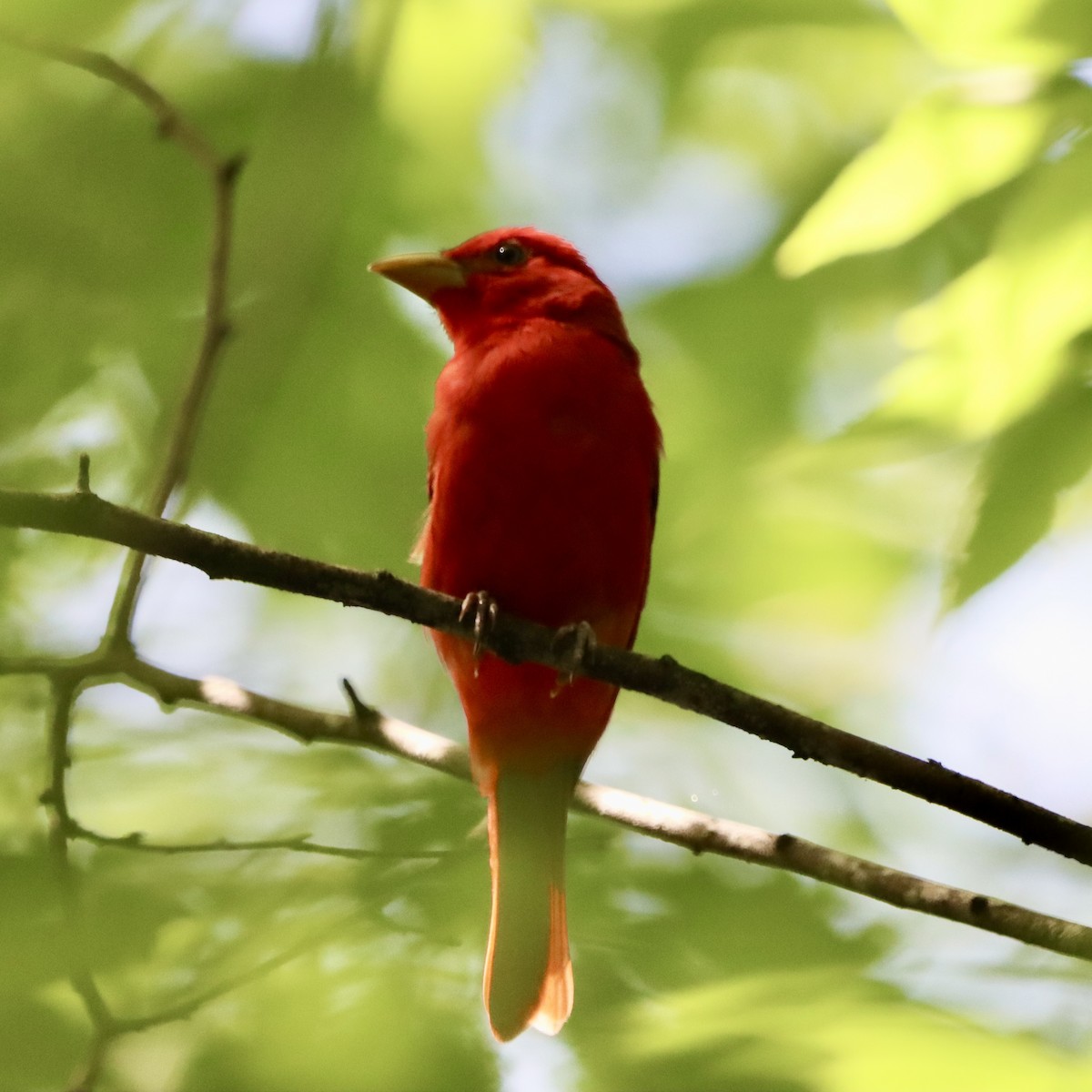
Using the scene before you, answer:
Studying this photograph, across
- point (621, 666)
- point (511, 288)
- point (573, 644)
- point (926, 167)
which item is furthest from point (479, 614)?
point (511, 288)

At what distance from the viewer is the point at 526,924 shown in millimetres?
3523

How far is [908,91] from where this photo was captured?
3.87 metres

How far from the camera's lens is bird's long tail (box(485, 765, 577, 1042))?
10.7ft

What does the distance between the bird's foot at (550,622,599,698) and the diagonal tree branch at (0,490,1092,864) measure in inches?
0.9

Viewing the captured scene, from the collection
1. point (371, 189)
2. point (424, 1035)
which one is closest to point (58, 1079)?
point (424, 1035)

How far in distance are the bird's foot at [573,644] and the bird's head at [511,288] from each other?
1254 mm

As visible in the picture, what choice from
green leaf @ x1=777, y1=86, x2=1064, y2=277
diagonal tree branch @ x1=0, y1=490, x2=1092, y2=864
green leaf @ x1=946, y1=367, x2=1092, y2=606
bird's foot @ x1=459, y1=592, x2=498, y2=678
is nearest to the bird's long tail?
bird's foot @ x1=459, y1=592, x2=498, y2=678

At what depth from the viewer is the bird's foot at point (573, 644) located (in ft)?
10.0

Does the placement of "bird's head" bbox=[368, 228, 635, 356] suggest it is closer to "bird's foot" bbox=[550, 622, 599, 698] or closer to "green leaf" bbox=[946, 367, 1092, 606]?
"bird's foot" bbox=[550, 622, 599, 698]

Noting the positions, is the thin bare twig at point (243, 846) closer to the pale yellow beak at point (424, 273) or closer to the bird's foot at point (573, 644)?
the bird's foot at point (573, 644)

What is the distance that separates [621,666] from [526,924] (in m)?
0.85

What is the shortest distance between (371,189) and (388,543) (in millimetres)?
914

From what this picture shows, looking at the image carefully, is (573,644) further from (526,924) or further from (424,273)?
(424,273)

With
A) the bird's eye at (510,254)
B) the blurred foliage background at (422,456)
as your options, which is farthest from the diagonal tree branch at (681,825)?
the bird's eye at (510,254)
